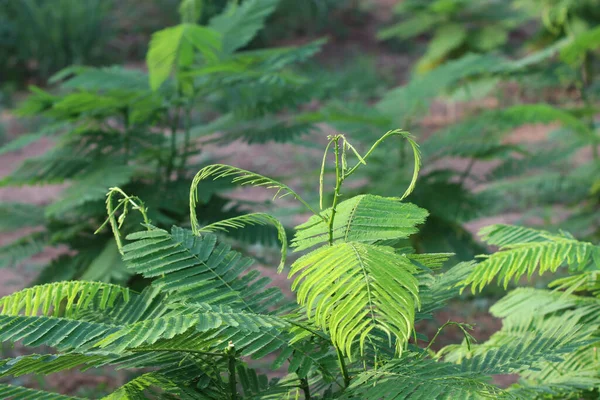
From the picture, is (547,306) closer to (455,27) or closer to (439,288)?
(439,288)

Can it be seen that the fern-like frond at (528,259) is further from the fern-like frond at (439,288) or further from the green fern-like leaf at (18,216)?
the green fern-like leaf at (18,216)

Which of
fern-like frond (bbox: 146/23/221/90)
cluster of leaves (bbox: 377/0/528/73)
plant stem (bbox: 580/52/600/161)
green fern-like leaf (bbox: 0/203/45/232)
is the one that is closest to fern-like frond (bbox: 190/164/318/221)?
fern-like frond (bbox: 146/23/221/90)

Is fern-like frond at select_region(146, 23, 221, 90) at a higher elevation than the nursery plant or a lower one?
higher

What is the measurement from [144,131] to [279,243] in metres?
0.59

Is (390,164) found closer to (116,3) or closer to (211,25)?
(211,25)

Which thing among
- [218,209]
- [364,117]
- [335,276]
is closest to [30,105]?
[218,209]

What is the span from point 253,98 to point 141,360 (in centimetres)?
161

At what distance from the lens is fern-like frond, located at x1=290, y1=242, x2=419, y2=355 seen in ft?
3.01

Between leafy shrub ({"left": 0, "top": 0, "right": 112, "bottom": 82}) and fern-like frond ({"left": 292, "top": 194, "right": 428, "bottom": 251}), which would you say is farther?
leafy shrub ({"left": 0, "top": 0, "right": 112, "bottom": 82})

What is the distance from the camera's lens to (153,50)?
2340mm

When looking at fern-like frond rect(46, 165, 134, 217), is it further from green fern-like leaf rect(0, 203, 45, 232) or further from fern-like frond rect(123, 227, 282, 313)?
fern-like frond rect(123, 227, 282, 313)

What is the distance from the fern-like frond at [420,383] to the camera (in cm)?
98

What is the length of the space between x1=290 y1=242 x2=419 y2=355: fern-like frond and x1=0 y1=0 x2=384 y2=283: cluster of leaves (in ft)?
4.38

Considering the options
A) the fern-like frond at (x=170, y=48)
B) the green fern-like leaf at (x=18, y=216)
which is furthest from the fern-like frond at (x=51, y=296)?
the green fern-like leaf at (x=18, y=216)
